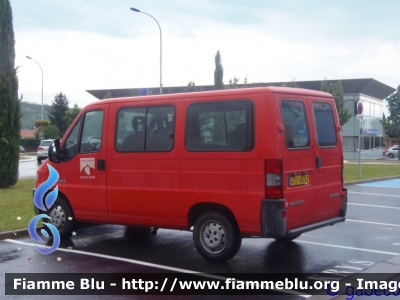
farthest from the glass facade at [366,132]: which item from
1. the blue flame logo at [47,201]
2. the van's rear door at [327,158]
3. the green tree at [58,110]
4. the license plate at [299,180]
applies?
the license plate at [299,180]

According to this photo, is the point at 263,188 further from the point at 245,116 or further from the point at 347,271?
the point at 347,271

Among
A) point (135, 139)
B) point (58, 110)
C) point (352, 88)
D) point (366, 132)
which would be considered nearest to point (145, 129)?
point (135, 139)

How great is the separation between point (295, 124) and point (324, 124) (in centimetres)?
92

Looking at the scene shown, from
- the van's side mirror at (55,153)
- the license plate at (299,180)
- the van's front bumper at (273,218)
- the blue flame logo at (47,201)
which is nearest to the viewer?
the van's front bumper at (273,218)

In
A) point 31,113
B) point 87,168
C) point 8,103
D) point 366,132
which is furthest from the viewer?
point 31,113

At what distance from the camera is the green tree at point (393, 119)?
53469mm

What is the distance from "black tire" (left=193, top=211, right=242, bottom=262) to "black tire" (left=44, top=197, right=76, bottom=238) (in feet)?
8.55

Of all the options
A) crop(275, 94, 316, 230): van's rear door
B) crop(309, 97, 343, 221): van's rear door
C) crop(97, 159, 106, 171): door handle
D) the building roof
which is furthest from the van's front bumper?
the building roof

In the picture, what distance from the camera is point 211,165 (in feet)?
24.8

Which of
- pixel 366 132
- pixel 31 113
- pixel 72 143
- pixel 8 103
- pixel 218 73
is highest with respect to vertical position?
pixel 31 113

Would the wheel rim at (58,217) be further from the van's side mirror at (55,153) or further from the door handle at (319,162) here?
the door handle at (319,162)

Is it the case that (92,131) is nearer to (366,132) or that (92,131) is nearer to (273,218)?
(273,218)

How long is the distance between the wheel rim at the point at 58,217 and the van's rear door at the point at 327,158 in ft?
14.1

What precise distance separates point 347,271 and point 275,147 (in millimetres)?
1911
